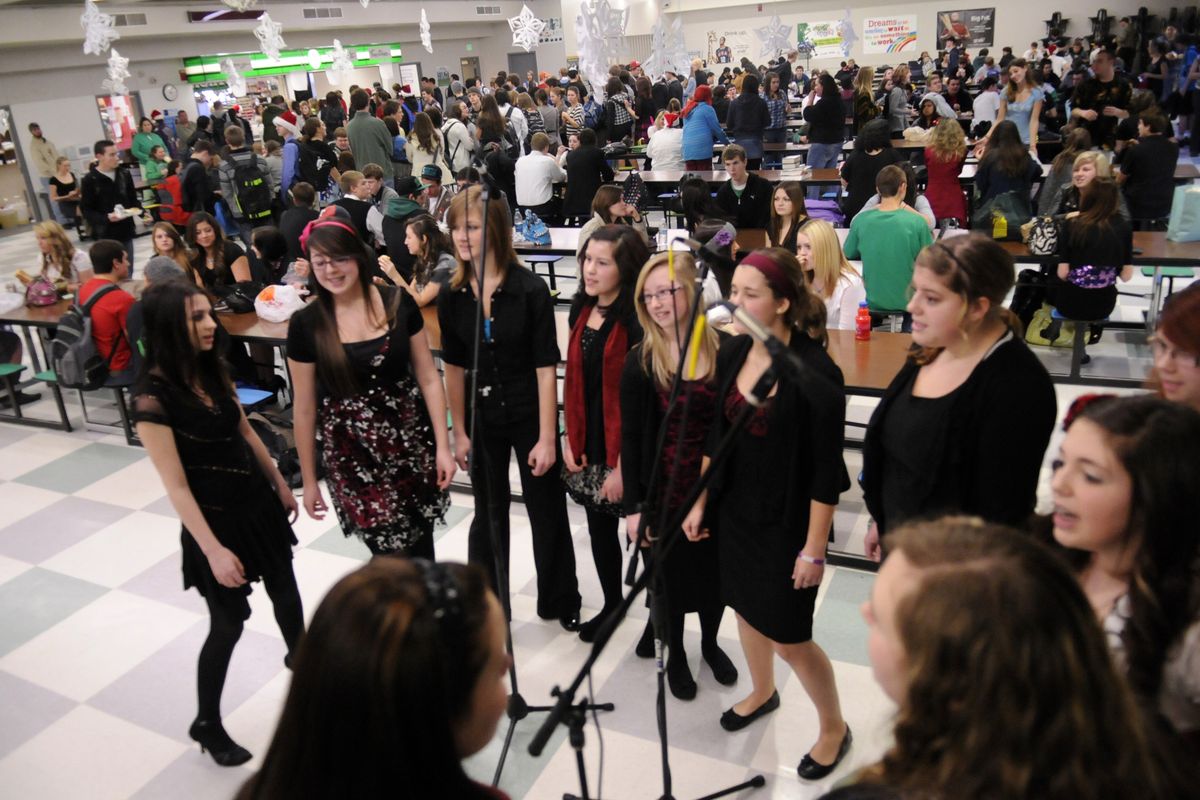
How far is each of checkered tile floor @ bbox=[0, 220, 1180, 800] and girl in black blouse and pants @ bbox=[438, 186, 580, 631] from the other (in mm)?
451

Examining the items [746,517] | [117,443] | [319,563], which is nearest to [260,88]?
[117,443]

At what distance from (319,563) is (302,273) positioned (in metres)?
2.02

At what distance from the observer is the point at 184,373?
233 cm

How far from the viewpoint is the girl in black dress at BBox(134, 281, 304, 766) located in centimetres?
229

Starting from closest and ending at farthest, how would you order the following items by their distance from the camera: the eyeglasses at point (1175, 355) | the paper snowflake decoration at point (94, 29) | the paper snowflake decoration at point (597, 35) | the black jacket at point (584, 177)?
1. the eyeglasses at point (1175, 355)
2. the black jacket at point (584, 177)
3. the paper snowflake decoration at point (597, 35)
4. the paper snowflake decoration at point (94, 29)

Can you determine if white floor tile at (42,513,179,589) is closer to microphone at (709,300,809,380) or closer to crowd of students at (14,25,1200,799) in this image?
crowd of students at (14,25,1200,799)

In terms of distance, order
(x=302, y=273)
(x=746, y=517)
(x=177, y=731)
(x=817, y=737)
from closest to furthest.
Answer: (x=746, y=517) → (x=817, y=737) → (x=177, y=731) → (x=302, y=273)

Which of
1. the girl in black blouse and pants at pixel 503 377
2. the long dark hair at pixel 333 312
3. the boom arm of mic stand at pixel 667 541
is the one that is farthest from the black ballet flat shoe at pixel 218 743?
the boom arm of mic stand at pixel 667 541

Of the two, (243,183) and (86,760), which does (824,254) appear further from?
(243,183)

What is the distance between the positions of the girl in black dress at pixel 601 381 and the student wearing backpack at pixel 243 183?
641 cm

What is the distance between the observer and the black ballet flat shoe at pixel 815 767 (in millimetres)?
2395

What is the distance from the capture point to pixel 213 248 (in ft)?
17.0

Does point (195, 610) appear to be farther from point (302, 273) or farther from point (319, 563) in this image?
point (302, 273)

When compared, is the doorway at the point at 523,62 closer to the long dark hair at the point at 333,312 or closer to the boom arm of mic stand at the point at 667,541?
the long dark hair at the point at 333,312
